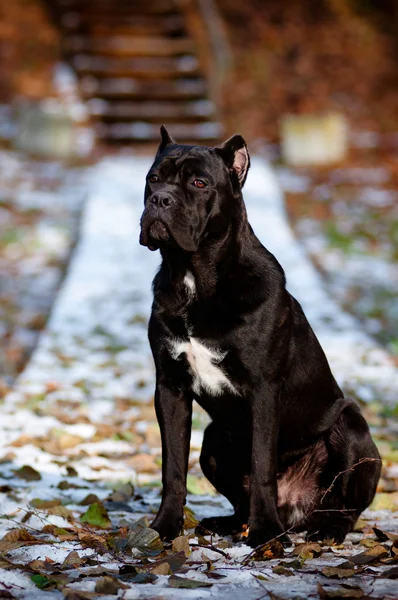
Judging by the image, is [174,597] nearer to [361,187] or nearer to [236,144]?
[236,144]

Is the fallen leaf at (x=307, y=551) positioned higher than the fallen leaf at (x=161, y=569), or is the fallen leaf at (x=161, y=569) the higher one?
the fallen leaf at (x=307, y=551)

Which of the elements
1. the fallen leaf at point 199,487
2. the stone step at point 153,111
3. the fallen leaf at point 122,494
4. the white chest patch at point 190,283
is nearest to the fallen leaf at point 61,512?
the fallen leaf at point 122,494

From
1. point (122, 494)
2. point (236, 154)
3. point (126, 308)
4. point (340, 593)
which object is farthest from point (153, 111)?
point (340, 593)

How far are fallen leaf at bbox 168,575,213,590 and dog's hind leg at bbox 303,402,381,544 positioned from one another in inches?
36.0

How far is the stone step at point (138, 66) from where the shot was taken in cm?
1520

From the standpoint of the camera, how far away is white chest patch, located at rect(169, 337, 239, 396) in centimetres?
341

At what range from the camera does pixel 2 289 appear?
9.39m

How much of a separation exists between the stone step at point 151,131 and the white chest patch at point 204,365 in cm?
1097

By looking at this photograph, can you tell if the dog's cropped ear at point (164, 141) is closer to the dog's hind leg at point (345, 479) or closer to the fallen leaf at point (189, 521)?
the dog's hind leg at point (345, 479)

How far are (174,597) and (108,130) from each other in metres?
13.0

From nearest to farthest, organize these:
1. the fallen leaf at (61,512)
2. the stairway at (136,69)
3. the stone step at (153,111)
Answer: the fallen leaf at (61,512) < the stone step at (153,111) < the stairway at (136,69)

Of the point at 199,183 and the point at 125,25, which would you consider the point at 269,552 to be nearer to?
the point at 199,183

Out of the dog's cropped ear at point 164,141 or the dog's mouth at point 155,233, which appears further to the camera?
the dog's cropped ear at point 164,141

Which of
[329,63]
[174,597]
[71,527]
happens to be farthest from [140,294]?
[329,63]
